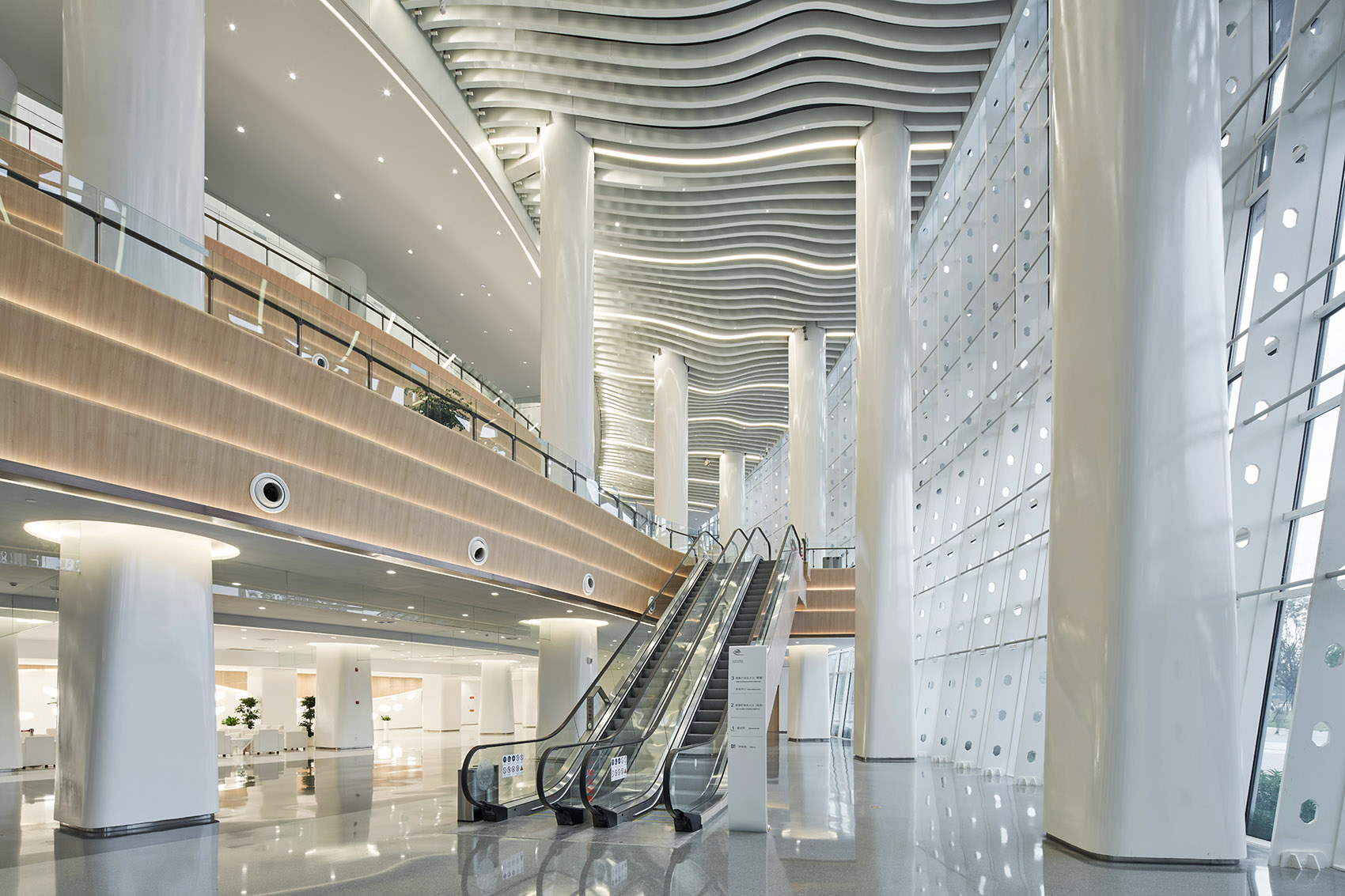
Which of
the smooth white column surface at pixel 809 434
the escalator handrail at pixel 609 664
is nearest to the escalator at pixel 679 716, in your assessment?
the escalator handrail at pixel 609 664

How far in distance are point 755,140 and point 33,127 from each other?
42.3ft

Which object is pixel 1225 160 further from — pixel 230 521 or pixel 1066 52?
pixel 230 521

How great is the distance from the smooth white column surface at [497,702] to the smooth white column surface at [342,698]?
27.7ft

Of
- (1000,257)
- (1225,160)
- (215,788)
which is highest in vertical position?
(1000,257)

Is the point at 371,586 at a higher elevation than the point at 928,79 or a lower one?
lower

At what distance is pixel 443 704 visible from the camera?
39000mm

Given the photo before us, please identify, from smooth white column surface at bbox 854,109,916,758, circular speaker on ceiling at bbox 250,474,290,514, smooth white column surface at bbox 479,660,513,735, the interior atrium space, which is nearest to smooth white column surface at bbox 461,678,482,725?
smooth white column surface at bbox 479,660,513,735

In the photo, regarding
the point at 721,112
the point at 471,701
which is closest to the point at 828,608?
the point at 721,112

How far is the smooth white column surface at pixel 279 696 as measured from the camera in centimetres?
2762

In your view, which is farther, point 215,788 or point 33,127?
point 33,127

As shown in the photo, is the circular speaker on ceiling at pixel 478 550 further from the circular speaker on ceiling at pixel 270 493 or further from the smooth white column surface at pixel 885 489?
the smooth white column surface at pixel 885 489

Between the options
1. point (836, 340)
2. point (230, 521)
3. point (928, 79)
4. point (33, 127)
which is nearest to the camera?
point (230, 521)

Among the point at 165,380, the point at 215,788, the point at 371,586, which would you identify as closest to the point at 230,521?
the point at 165,380

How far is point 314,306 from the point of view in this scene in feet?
54.1
